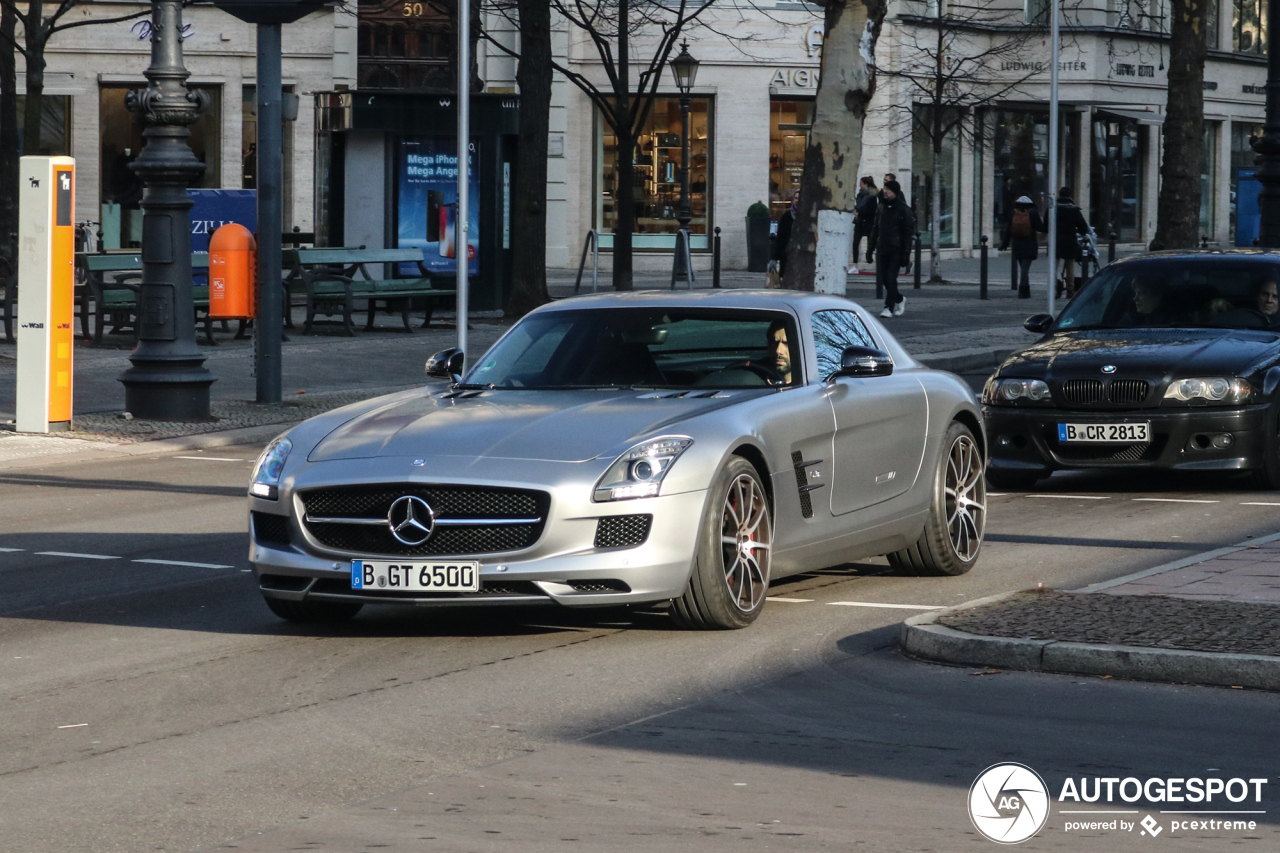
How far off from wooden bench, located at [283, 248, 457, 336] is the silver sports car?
16.6m

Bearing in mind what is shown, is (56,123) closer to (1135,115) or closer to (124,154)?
(124,154)

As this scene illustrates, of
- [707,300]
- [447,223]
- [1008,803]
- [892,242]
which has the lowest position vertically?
[1008,803]

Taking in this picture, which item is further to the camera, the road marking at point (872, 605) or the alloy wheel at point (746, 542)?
the road marking at point (872, 605)

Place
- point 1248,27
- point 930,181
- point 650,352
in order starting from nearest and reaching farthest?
point 650,352
point 930,181
point 1248,27

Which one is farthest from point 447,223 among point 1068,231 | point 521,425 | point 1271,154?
point 521,425

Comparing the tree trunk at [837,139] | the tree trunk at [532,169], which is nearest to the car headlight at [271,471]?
the tree trunk at [837,139]

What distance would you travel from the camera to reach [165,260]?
17312mm

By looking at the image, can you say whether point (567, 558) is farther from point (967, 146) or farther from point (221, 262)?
point (967, 146)

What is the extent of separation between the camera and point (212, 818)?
215 inches

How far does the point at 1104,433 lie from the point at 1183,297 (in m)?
1.67

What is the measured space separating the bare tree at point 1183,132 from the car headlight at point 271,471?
980 inches

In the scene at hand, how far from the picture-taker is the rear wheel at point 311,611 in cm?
854

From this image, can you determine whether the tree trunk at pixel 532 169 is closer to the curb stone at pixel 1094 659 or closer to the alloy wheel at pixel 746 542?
the alloy wheel at pixel 746 542

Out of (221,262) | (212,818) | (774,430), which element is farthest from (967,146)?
(212,818)
